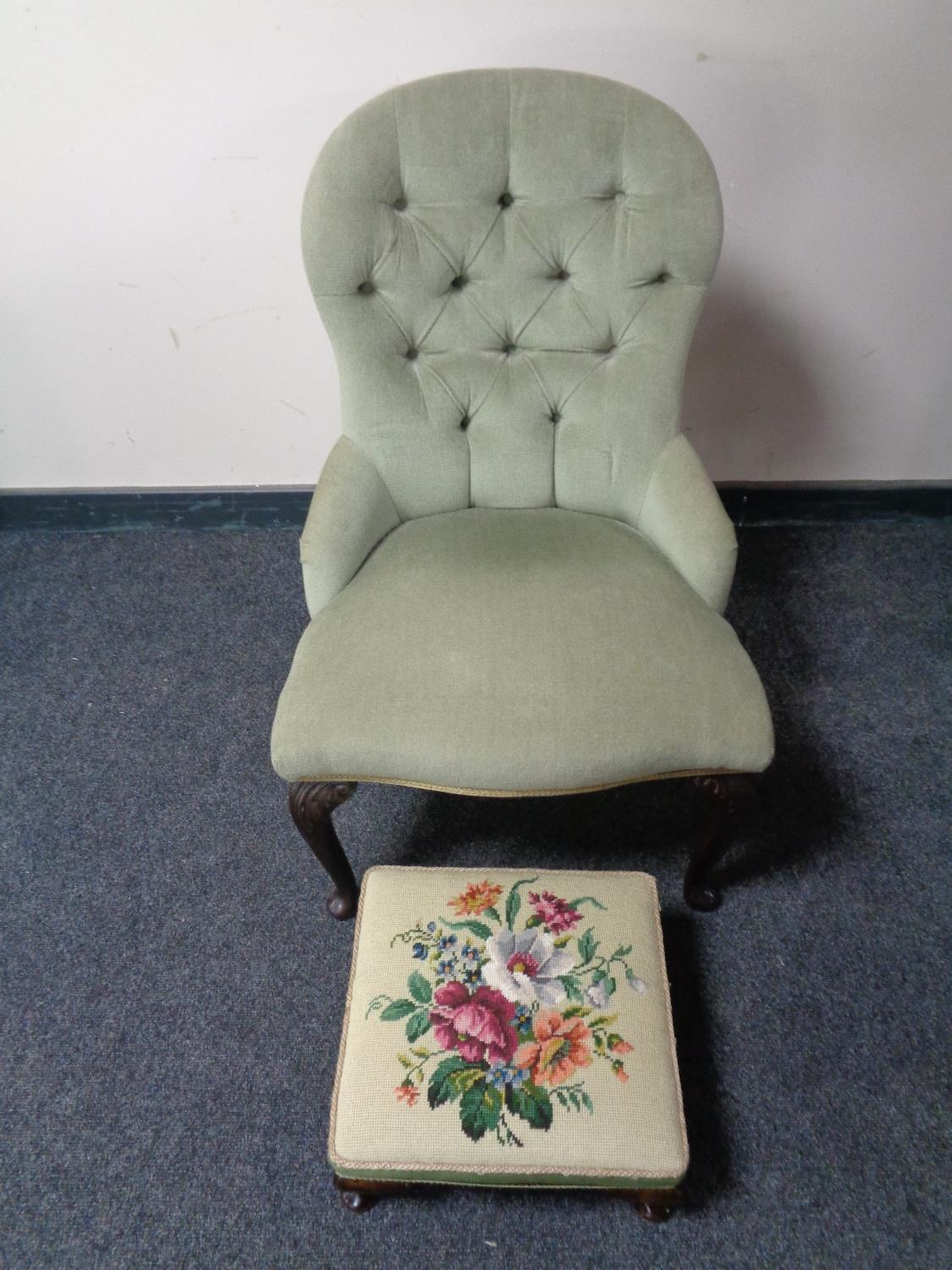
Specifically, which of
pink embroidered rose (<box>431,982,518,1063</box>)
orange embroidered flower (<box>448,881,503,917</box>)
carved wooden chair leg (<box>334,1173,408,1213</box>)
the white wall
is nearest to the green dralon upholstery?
orange embroidered flower (<box>448,881,503,917</box>)

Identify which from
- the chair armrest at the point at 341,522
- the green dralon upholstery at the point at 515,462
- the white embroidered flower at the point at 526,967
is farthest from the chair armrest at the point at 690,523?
the white embroidered flower at the point at 526,967

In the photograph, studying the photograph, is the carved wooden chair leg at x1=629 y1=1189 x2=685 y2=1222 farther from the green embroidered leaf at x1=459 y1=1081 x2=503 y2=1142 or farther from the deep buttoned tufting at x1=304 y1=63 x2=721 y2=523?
the deep buttoned tufting at x1=304 y1=63 x2=721 y2=523

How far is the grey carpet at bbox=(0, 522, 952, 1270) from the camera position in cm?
97

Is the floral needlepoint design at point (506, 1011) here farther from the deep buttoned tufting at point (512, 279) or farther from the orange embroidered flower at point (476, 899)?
the deep buttoned tufting at point (512, 279)

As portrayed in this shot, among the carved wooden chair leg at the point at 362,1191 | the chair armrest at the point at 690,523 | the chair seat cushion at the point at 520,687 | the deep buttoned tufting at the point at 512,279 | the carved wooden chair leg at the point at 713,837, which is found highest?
the deep buttoned tufting at the point at 512,279

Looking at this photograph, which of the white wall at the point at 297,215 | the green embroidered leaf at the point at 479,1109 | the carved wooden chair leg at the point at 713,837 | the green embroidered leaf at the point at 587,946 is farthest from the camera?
the white wall at the point at 297,215

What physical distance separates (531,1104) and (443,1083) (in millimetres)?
90

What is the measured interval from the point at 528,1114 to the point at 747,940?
0.49 meters

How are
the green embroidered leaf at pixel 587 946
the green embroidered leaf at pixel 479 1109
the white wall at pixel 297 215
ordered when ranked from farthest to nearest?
the white wall at pixel 297 215 → the green embroidered leaf at pixel 587 946 → the green embroidered leaf at pixel 479 1109

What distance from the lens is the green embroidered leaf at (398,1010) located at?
0.90 metres

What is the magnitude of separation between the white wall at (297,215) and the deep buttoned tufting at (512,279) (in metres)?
0.33

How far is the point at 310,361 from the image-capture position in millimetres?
1640

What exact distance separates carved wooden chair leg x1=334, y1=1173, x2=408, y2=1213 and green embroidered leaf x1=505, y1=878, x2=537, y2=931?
296mm

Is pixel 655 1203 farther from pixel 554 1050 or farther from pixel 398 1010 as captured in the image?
pixel 398 1010
